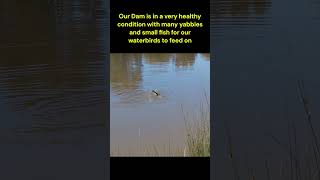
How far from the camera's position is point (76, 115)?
12.0 feet

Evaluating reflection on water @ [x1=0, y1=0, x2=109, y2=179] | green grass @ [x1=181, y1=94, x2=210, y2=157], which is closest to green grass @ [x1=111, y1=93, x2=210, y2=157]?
green grass @ [x1=181, y1=94, x2=210, y2=157]

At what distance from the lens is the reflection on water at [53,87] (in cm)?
346

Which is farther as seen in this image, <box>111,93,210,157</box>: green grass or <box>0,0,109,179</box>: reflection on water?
<box>0,0,109,179</box>: reflection on water

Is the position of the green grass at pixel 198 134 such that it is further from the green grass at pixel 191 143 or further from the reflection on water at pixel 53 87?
the reflection on water at pixel 53 87

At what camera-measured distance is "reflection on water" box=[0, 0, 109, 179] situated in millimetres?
3461

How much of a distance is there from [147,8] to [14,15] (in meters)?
→ 1.02

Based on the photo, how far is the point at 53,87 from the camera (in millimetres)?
3750

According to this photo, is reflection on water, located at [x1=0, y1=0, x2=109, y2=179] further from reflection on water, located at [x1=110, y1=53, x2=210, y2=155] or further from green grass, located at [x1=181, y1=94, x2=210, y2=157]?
green grass, located at [x1=181, y1=94, x2=210, y2=157]
